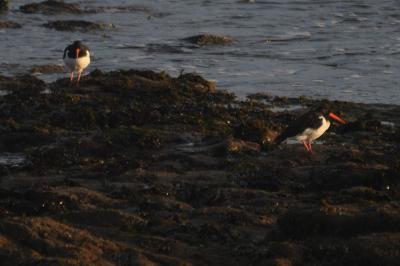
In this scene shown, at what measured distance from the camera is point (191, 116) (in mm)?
13070

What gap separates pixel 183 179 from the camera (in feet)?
33.1

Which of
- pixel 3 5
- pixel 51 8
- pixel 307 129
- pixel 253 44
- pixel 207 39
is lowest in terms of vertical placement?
pixel 253 44

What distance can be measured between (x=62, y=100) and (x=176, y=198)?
4.83 meters

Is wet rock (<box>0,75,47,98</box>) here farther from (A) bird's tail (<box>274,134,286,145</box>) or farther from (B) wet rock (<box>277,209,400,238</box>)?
(B) wet rock (<box>277,209,400,238</box>)

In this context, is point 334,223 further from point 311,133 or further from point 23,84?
point 23,84

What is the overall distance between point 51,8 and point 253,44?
762 centimetres

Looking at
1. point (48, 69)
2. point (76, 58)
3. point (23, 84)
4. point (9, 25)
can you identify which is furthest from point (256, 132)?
point (9, 25)

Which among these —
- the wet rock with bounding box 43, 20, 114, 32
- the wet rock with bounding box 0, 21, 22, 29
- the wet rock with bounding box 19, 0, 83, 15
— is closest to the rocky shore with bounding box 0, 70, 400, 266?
the wet rock with bounding box 0, 21, 22, 29

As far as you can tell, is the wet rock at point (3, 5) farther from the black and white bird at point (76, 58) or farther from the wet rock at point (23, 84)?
the black and white bird at point (76, 58)

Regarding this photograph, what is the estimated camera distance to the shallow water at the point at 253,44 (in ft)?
58.6

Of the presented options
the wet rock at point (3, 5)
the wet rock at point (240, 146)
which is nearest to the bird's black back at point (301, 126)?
the wet rock at point (240, 146)

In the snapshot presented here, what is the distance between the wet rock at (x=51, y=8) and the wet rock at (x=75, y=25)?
243 cm

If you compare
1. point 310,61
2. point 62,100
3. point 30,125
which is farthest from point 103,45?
point 30,125

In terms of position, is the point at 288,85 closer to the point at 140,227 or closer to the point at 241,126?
the point at 241,126
